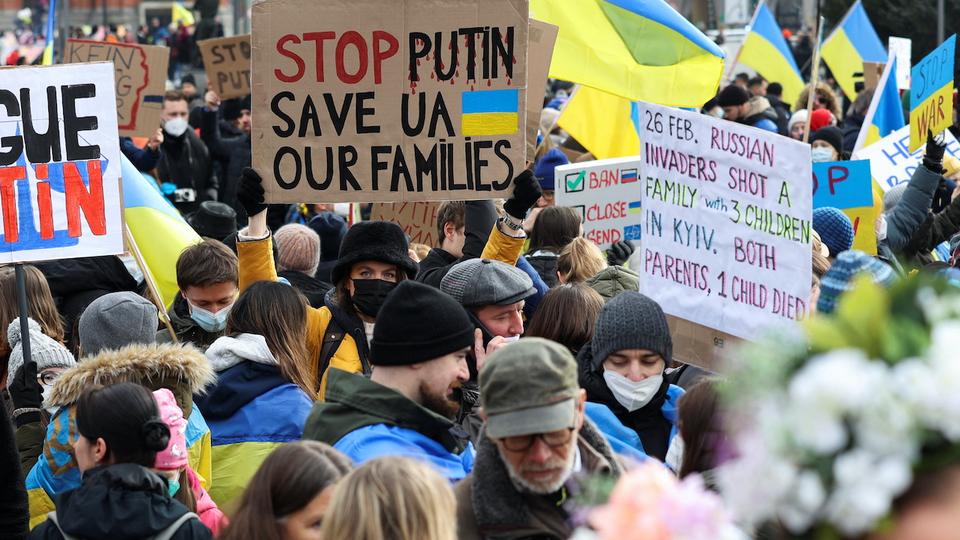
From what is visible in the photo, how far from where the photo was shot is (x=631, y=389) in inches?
180

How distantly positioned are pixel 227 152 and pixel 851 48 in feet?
27.0

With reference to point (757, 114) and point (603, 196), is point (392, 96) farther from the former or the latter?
point (757, 114)

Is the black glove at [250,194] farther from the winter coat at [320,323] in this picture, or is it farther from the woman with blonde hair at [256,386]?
the woman with blonde hair at [256,386]

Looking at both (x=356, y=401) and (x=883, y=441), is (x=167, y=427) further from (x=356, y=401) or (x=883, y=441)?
(x=883, y=441)

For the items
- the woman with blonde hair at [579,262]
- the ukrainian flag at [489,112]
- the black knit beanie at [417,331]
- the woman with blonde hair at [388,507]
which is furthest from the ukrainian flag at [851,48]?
the woman with blonde hair at [388,507]

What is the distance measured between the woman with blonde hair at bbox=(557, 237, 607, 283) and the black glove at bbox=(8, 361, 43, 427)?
2400mm

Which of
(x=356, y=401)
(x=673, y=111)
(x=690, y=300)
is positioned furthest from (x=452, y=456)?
(x=673, y=111)

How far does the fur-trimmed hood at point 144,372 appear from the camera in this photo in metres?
4.36

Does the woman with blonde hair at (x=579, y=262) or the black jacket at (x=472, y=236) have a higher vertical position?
the black jacket at (x=472, y=236)

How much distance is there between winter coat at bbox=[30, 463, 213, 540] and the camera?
3635 millimetres

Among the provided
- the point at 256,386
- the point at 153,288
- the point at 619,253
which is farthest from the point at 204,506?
the point at 619,253

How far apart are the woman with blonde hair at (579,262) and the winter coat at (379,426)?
2.85 metres

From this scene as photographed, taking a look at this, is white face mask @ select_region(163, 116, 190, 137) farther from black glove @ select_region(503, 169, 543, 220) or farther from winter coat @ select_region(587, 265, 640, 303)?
black glove @ select_region(503, 169, 543, 220)

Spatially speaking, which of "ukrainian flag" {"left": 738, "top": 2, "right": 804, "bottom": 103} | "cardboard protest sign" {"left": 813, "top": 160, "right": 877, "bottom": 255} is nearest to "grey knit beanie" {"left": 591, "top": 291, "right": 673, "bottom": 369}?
"cardboard protest sign" {"left": 813, "top": 160, "right": 877, "bottom": 255}
